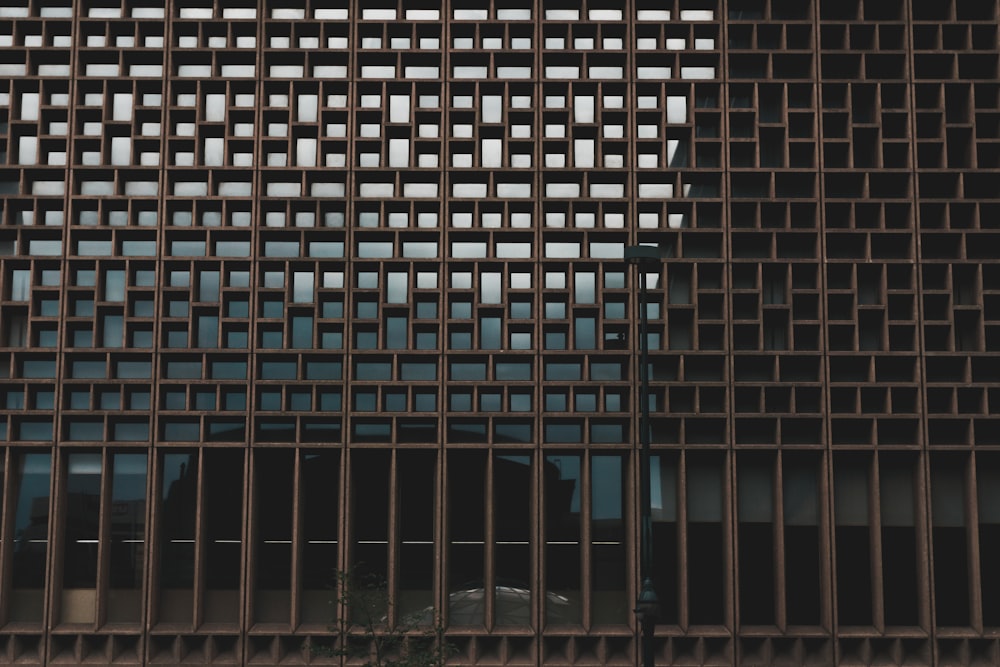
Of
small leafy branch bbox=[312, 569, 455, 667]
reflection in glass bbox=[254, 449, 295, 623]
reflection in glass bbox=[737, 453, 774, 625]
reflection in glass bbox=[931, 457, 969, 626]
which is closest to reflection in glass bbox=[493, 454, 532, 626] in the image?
small leafy branch bbox=[312, 569, 455, 667]

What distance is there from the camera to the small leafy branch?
64.1ft

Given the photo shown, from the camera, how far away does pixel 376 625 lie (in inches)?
835

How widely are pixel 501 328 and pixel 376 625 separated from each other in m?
7.32

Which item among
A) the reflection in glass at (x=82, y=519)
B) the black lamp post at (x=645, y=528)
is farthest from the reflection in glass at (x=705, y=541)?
the reflection in glass at (x=82, y=519)

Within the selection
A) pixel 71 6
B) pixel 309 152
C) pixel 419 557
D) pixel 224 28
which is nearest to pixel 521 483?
pixel 419 557

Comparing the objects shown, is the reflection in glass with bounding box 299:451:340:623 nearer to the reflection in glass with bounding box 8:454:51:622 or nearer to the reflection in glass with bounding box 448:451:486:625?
the reflection in glass with bounding box 448:451:486:625

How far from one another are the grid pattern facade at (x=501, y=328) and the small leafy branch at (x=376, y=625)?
1.95 feet

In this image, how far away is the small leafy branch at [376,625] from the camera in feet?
64.1

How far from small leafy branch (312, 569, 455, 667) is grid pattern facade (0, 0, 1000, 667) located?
23.4 inches

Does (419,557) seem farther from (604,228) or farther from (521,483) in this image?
(604,228)

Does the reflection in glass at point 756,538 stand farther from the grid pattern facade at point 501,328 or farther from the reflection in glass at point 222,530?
the reflection in glass at point 222,530

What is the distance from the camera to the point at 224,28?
2320 centimetres

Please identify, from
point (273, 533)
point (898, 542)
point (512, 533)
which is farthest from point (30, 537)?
point (898, 542)

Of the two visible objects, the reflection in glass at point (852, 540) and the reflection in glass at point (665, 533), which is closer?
the reflection in glass at point (852, 540)
